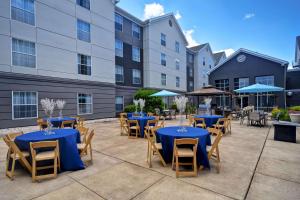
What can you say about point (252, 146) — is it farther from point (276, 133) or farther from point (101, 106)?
point (101, 106)

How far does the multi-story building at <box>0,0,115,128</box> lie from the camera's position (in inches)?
362

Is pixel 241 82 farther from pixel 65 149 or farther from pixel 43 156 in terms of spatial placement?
pixel 43 156

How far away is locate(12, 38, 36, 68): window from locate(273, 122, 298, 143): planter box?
13.8m

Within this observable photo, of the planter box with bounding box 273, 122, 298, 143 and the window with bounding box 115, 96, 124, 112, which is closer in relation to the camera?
the planter box with bounding box 273, 122, 298, 143

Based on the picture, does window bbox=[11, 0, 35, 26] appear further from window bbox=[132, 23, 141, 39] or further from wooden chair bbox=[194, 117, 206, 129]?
wooden chair bbox=[194, 117, 206, 129]

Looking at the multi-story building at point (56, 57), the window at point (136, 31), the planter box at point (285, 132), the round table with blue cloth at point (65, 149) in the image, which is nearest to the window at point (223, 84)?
the window at point (136, 31)

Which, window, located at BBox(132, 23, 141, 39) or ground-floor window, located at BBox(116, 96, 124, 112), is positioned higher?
window, located at BBox(132, 23, 141, 39)

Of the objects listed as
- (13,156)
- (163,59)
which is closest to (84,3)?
(163,59)

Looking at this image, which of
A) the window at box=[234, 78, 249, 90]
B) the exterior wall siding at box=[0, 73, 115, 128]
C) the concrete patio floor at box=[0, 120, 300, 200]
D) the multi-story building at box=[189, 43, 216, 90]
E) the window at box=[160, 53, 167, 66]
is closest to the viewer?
the concrete patio floor at box=[0, 120, 300, 200]

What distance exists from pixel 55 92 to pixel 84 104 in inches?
97.6

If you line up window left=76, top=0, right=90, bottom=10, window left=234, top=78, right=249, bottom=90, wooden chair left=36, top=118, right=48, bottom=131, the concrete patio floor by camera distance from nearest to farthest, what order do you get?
1. the concrete patio floor
2. wooden chair left=36, top=118, right=48, bottom=131
3. window left=76, top=0, right=90, bottom=10
4. window left=234, top=78, right=249, bottom=90

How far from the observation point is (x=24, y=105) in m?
9.71

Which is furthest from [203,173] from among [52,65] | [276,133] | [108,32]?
[108,32]

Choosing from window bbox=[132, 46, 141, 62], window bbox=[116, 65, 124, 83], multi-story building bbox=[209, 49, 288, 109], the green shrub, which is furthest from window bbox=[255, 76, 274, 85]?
window bbox=[116, 65, 124, 83]
